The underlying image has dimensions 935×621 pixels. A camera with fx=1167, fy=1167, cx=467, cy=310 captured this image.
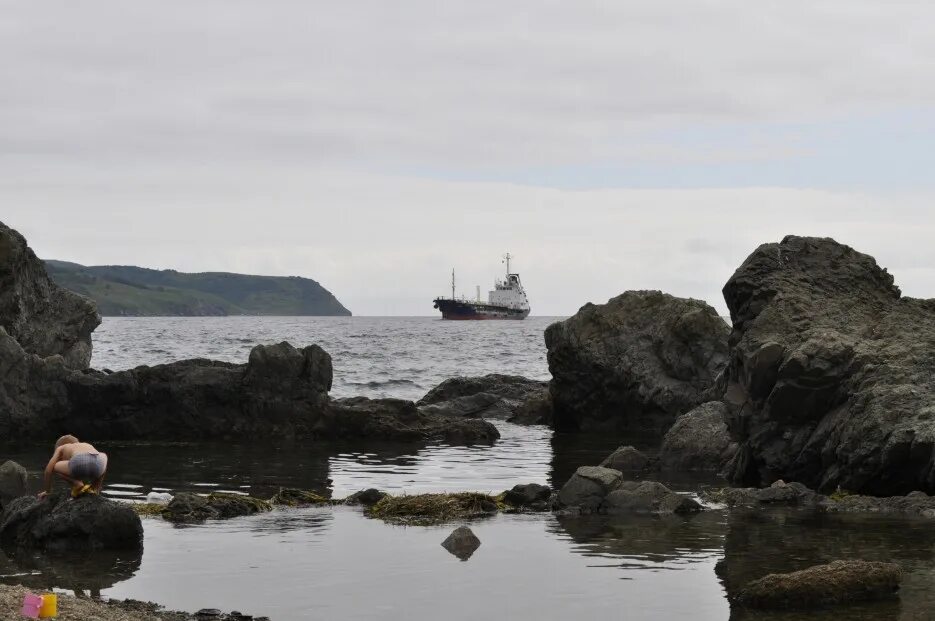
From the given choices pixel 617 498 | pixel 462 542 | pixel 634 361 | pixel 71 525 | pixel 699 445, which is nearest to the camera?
pixel 71 525

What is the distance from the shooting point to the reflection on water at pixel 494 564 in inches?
531

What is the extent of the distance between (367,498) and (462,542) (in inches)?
207

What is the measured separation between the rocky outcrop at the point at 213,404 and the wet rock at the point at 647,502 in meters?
15.4

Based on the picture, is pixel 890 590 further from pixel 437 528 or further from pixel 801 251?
pixel 801 251

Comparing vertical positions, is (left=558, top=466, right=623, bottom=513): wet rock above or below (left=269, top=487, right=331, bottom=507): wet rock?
above

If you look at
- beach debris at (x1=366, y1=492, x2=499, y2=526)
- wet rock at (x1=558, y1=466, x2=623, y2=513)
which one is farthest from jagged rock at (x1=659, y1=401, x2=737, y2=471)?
beach debris at (x1=366, y1=492, x2=499, y2=526)

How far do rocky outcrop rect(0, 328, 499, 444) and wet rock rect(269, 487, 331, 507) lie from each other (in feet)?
43.7

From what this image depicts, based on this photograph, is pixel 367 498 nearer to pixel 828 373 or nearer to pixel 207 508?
pixel 207 508

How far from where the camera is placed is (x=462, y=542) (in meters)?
17.1

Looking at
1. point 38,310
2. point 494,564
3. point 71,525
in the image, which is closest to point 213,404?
point 38,310

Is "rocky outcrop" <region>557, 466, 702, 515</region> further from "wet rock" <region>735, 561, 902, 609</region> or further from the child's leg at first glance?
the child's leg

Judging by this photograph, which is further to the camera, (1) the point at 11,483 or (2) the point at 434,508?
(2) the point at 434,508

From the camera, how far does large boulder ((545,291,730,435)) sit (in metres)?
40.1

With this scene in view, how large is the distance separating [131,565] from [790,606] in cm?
869
